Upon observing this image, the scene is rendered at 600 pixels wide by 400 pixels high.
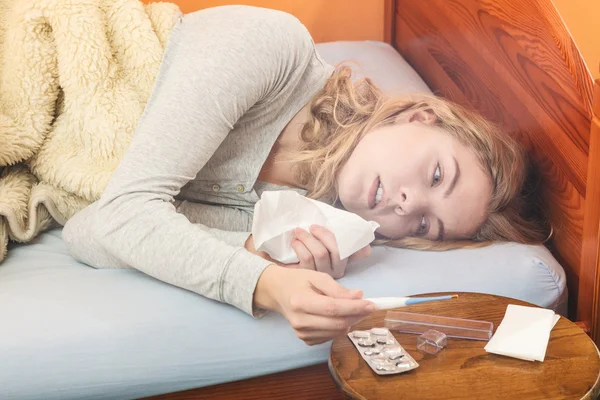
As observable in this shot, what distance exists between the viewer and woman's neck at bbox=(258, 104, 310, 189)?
1.24 m

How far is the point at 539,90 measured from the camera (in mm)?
1136

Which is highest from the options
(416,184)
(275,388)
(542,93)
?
(542,93)

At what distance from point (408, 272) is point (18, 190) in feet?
2.23

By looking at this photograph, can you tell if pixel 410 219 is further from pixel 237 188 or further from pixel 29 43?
pixel 29 43

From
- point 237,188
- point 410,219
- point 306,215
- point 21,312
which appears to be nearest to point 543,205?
point 410,219

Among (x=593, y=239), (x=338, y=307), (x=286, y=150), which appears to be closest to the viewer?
(x=338, y=307)

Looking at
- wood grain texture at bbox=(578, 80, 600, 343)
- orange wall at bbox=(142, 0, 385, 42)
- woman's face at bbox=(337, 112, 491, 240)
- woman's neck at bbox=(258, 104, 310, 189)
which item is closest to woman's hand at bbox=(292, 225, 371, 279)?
woman's face at bbox=(337, 112, 491, 240)

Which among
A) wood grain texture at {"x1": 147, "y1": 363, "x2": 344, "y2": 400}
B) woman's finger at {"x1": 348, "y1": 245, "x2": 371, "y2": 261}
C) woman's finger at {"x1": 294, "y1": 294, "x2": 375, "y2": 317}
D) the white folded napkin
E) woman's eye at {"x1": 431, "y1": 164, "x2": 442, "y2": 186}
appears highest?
woman's eye at {"x1": 431, "y1": 164, "x2": 442, "y2": 186}

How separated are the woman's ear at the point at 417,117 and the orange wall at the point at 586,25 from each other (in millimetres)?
287

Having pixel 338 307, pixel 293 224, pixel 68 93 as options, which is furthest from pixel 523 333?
pixel 68 93

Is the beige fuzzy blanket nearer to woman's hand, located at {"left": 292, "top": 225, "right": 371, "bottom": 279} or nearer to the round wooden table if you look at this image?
woman's hand, located at {"left": 292, "top": 225, "right": 371, "bottom": 279}

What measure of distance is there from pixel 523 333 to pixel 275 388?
0.34m

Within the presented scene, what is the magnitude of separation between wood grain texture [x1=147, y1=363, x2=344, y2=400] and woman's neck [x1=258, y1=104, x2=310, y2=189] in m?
0.36

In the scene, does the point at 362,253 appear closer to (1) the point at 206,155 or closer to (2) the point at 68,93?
(1) the point at 206,155
